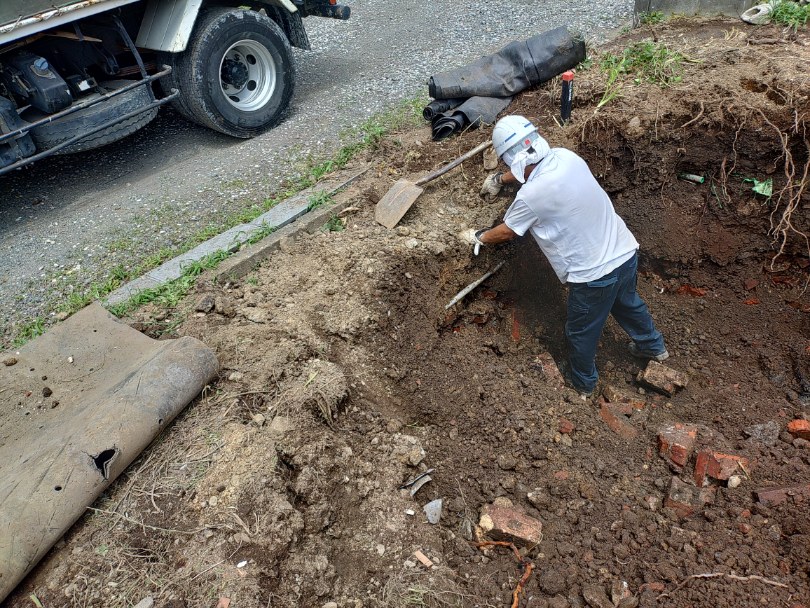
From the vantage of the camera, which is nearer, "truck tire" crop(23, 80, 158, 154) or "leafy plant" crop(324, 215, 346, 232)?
"leafy plant" crop(324, 215, 346, 232)

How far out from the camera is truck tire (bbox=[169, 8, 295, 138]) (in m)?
5.56

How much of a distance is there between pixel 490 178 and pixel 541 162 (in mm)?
1208

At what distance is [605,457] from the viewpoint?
3488 mm

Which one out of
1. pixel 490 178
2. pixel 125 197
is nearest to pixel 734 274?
pixel 490 178

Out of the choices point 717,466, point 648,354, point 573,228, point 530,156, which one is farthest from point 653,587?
point 530,156

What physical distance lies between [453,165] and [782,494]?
3.16 metres

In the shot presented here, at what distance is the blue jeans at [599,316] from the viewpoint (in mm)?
3693

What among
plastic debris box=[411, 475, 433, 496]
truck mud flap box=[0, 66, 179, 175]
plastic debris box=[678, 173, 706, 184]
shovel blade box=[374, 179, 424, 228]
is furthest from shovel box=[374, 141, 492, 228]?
truck mud flap box=[0, 66, 179, 175]

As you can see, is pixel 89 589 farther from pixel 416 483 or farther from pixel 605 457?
pixel 605 457

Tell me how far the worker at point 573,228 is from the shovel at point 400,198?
75 cm

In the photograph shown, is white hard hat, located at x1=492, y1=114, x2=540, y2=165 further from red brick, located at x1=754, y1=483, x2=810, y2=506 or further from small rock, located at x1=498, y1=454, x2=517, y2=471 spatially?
red brick, located at x1=754, y1=483, x2=810, y2=506

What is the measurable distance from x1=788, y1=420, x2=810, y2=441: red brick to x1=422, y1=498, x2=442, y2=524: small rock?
2.31m

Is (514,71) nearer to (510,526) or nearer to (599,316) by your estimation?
(599,316)

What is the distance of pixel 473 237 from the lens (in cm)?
414
